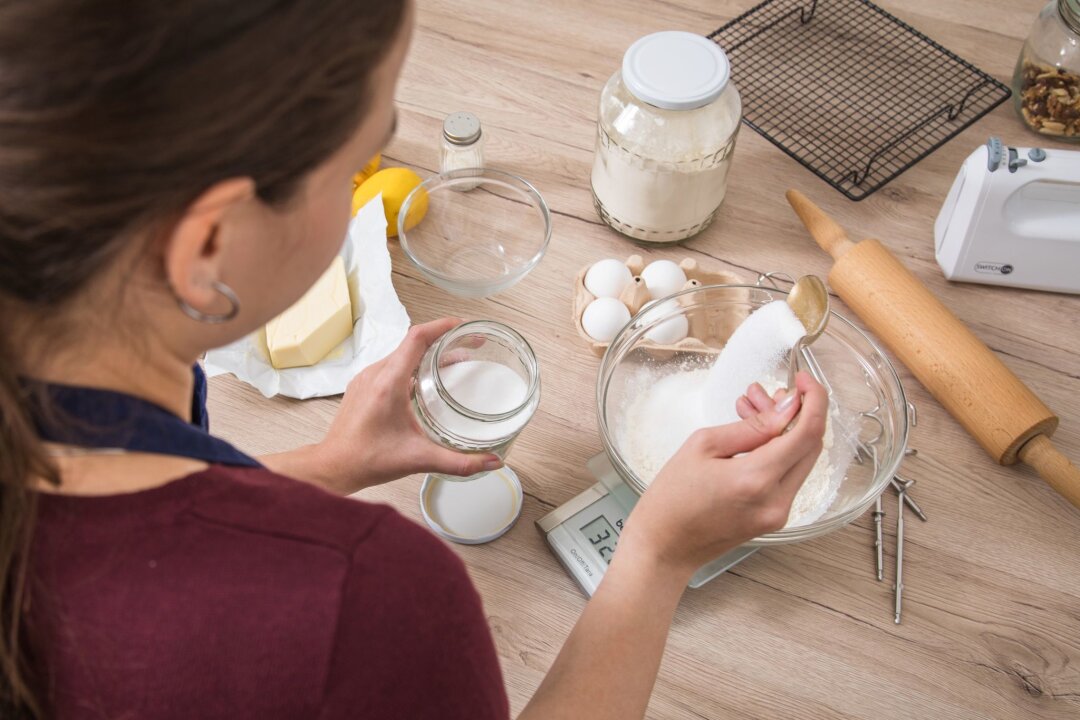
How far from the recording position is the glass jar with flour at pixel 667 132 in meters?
1.00

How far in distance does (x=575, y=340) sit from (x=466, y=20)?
1.92 feet

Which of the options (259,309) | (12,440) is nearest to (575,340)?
(259,309)

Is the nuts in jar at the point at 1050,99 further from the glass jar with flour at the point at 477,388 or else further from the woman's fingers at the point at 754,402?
the glass jar with flour at the point at 477,388

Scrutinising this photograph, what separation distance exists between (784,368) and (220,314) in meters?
0.59

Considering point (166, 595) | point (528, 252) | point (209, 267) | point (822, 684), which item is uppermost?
point (209, 267)

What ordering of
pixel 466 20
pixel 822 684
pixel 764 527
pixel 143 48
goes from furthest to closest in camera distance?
1. pixel 466 20
2. pixel 822 684
3. pixel 764 527
4. pixel 143 48

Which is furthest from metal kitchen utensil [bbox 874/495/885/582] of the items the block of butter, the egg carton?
the block of butter

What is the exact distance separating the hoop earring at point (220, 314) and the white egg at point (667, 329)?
543 millimetres

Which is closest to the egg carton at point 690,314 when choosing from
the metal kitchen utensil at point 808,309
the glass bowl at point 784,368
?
the glass bowl at point 784,368

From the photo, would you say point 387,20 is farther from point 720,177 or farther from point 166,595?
point 720,177

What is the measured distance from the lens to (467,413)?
0.82 m

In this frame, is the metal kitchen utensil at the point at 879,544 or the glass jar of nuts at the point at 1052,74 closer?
the metal kitchen utensil at the point at 879,544

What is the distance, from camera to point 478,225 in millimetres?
1164

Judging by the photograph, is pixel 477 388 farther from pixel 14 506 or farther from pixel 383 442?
pixel 14 506
